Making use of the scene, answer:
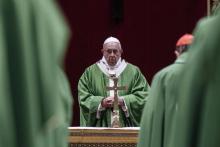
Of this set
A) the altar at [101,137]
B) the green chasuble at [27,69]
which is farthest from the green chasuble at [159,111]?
the green chasuble at [27,69]

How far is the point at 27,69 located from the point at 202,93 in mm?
483

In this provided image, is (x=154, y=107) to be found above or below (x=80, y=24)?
below

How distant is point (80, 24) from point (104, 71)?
10.5 ft

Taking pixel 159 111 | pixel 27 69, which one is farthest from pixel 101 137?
pixel 27 69

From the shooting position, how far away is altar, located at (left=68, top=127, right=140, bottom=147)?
30.9 ft

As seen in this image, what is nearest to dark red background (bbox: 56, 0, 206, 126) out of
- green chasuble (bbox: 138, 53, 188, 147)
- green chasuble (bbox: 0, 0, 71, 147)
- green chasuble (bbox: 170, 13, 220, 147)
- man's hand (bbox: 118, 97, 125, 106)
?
man's hand (bbox: 118, 97, 125, 106)

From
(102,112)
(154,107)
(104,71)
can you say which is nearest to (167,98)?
(154,107)

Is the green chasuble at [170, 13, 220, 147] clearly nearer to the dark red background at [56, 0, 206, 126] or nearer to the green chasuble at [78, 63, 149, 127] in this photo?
the green chasuble at [78, 63, 149, 127]

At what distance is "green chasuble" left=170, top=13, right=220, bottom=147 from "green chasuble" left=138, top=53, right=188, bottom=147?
13.5ft

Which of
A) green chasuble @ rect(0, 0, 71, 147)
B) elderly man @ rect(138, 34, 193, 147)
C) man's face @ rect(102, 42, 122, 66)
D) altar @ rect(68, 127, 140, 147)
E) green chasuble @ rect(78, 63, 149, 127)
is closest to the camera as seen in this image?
green chasuble @ rect(0, 0, 71, 147)

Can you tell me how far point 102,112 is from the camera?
1021 centimetres

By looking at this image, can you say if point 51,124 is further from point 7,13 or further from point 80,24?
point 80,24

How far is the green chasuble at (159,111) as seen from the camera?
264 inches

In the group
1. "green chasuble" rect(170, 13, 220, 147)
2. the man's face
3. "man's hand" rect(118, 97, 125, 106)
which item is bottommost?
"man's hand" rect(118, 97, 125, 106)
